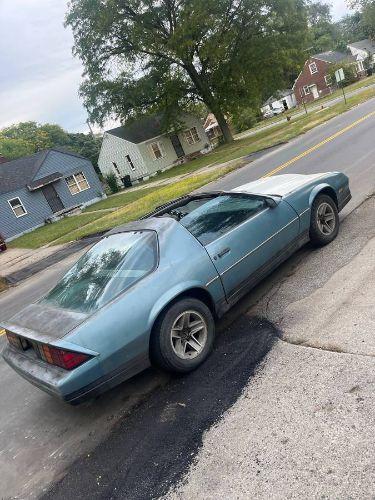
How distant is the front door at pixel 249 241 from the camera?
4.48 meters

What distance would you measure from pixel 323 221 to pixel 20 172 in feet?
102

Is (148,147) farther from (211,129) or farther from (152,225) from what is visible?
(152,225)

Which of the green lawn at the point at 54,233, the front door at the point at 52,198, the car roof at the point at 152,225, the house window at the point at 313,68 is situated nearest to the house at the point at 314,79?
the house window at the point at 313,68

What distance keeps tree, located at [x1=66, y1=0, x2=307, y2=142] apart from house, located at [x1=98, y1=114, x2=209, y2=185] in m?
4.10

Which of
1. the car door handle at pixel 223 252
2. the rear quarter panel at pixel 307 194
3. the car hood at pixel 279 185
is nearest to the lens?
the car door handle at pixel 223 252

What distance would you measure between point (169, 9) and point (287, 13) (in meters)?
9.21

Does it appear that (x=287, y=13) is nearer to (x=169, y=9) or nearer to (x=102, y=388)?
(x=169, y=9)

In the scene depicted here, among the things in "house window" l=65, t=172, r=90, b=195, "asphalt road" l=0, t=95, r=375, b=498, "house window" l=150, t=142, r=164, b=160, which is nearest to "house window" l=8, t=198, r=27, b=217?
"house window" l=65, t=172, r=90, b=195

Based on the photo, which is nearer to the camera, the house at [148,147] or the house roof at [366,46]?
the house at [148,147]

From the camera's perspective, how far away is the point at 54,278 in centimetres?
1110

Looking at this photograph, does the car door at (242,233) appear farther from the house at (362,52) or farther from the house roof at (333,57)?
the house at (362,52)

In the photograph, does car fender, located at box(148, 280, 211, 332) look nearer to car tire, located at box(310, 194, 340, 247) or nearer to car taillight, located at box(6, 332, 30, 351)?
car taillight, located at box(6, 332, 30, 351)

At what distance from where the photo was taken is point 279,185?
589cm

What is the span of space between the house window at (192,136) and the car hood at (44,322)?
4026 cm
